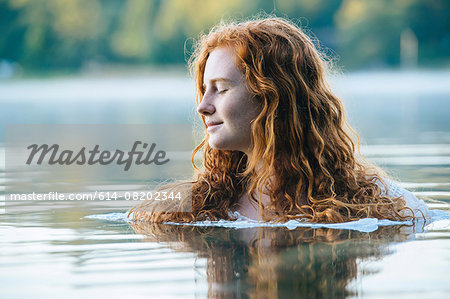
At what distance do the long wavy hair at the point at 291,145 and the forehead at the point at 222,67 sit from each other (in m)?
0.03

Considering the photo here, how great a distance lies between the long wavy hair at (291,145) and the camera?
3.35m

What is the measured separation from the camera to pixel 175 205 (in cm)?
358

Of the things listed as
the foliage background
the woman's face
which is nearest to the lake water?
the woman's face

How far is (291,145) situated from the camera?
11.2ft

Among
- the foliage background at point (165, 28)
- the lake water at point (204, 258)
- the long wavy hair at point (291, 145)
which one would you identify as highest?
the foliage background at point (165, 28)

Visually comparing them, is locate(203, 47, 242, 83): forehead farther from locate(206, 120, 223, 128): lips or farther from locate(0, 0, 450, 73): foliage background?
locate(0, 0, 450, 73): foliage background

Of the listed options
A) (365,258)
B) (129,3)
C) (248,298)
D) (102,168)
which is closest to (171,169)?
(102,168)

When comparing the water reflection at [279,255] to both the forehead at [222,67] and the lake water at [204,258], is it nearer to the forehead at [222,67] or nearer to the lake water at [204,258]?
the lake water at [204,258]

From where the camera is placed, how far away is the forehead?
3387 millimetres

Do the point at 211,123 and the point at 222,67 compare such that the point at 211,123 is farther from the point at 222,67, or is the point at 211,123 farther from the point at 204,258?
the point at 204,258

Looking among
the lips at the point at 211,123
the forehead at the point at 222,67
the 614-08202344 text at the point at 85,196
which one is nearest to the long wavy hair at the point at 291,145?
the forehead at the point at 222,67

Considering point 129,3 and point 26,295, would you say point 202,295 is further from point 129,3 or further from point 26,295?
point 129,3

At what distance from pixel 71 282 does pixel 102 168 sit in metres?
4.01

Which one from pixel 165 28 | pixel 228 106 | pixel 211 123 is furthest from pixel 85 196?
pixel 165 28
